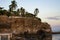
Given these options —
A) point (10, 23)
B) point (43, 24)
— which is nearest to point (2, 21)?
point (10, 23)

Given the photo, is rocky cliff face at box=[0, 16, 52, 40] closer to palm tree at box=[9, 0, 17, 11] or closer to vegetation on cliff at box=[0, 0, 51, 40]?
vegetation on cliff at box=[0, 0, 51, 40]

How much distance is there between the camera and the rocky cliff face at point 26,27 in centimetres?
1545

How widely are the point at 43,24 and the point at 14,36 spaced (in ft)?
7.87

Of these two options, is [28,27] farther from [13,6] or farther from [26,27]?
[13,6]

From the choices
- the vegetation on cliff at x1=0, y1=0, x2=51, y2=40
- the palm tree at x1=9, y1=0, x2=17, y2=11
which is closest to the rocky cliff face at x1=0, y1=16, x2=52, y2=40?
the vegetation on cliff at x1=0, y1=0, x2=51, y2=40

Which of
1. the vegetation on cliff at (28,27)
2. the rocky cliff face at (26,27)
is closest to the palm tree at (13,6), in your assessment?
the vegetation on cliff at (28,27)

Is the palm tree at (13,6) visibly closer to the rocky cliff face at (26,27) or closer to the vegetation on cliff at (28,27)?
the vegetation on cliff at (28,27)

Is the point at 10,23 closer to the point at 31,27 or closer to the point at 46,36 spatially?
the point at 31,27

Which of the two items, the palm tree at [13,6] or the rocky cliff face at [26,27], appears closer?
the rocky cliff face at [26,27]

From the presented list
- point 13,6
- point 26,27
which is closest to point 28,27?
point 26,27

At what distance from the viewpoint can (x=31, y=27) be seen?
16.0 metres

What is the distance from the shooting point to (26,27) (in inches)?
623

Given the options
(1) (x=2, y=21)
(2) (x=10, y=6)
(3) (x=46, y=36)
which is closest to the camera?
(1) (x=2, y=21)

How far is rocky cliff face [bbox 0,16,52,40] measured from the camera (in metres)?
15.4
